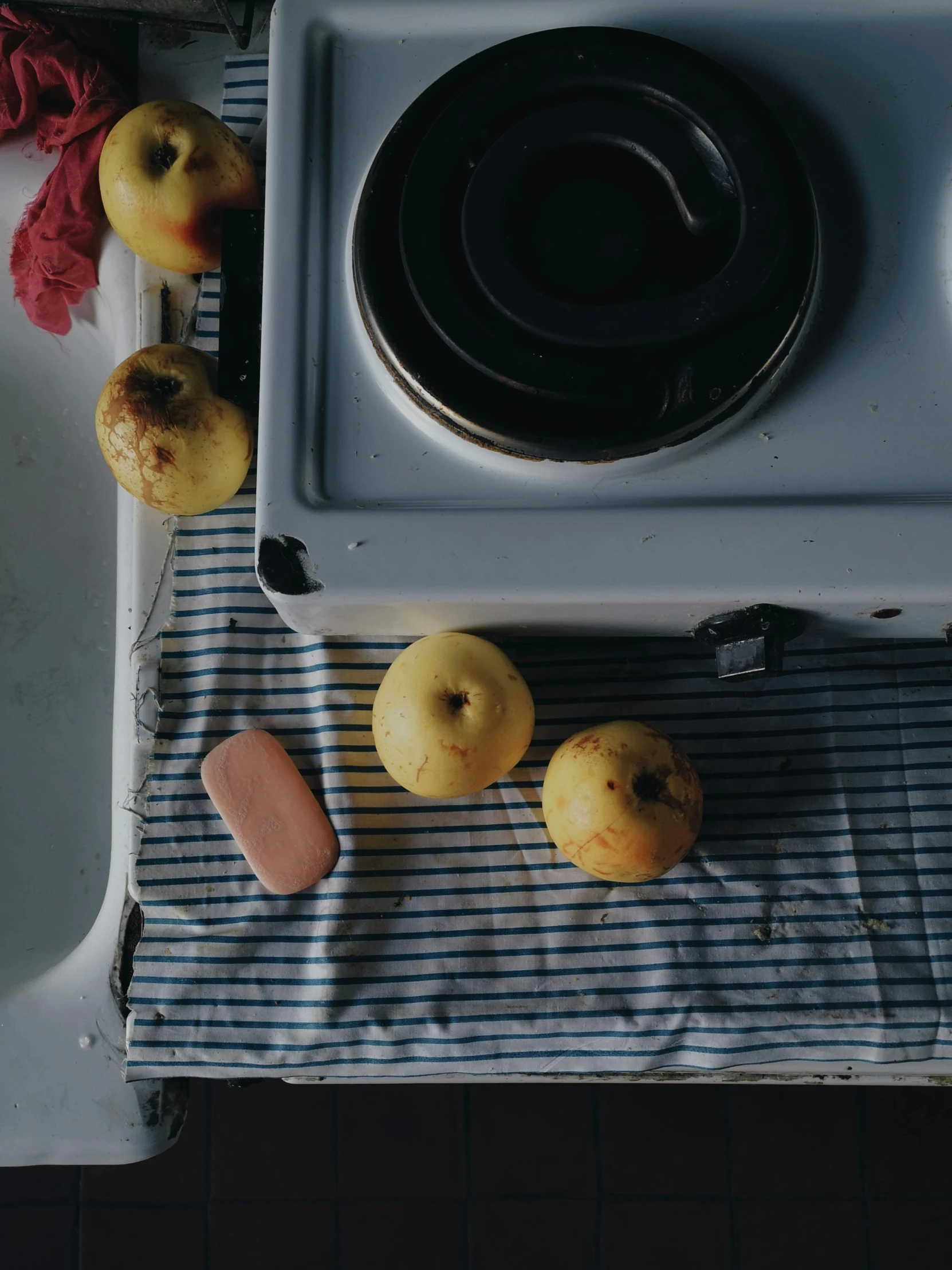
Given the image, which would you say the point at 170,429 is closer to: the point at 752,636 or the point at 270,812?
the point at 270,812

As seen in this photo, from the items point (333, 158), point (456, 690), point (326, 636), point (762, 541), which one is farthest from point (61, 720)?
point (762, 541)

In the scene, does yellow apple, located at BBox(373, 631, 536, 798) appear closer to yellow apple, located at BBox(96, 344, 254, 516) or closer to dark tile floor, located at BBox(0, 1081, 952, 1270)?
yellow apple, located at BBox(96, 344, 254, 516)

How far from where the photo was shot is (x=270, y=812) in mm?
793

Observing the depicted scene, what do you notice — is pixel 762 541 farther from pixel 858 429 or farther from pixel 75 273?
pixel 75 273

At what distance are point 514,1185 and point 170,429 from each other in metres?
1.00

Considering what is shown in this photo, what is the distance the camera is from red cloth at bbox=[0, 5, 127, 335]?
85 centimetres

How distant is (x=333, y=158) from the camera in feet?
2.06

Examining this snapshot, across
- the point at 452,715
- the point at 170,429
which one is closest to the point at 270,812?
the point at 452,715

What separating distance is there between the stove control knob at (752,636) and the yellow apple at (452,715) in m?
0.16

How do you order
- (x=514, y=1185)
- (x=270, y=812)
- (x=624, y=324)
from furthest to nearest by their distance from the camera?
1. (x=514, y=1185)
2. (x=270, y=812)
3. (x=624, y=324)

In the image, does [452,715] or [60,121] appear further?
[60,121]

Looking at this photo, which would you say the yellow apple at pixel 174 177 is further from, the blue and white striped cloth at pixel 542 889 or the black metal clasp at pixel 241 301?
the blue and white striped cloth at pixel 542 889

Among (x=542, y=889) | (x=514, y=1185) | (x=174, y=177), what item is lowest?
(x=514, y=1185)

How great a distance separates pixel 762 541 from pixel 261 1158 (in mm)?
1051
